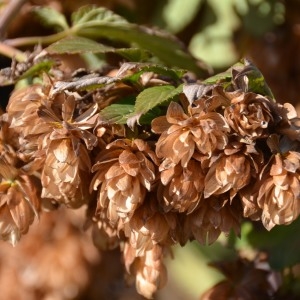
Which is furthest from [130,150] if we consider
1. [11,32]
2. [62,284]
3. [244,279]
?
[62,284]

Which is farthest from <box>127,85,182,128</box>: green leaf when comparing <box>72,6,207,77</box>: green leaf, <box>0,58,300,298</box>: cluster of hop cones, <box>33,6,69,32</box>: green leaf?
<box>33,6,69,32</box>: green leaf

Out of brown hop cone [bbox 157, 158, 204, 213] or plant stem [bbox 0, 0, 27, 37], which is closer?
brown hop cone [bbox 157, 158, 204, 213]

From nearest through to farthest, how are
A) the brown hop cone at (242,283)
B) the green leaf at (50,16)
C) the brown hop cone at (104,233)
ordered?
the brown hop cone at (104,233) < the brown hop cone at (242,283) < the green leaf at (50,16)

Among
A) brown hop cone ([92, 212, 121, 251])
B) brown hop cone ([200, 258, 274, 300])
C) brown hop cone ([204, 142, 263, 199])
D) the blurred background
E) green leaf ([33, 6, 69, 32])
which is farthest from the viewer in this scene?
the blurred background

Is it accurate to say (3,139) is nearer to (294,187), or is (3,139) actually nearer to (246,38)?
(294,187)

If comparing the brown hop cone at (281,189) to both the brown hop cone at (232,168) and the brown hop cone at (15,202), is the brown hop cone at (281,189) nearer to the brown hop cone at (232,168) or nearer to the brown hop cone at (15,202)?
the brown hop cone at (232,168)

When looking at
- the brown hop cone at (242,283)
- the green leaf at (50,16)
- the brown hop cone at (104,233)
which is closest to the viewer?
the brown hop cone at (104,233)

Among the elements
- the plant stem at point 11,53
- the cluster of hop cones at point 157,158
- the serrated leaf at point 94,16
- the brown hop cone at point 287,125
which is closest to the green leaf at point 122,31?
the serrated leaf at point 94,16

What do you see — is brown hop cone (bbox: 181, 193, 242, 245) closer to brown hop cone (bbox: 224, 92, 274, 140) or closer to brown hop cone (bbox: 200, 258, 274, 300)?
brown hop cone (bbox: 224, 92, 274, 140)
